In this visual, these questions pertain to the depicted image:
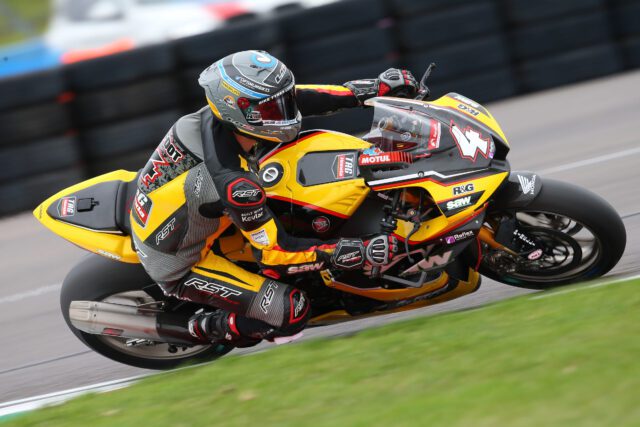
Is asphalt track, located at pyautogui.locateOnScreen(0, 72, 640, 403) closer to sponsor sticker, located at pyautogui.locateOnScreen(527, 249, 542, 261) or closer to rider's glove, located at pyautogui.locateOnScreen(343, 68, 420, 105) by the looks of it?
sponsor sticker, located at pyautogui.locateOnScreen(527, 249, 542, 261)

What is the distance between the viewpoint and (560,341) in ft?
14.0

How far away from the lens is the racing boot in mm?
5418

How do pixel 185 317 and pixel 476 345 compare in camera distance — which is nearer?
pixel 476 345

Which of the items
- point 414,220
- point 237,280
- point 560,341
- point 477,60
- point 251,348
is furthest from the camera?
point 477,60

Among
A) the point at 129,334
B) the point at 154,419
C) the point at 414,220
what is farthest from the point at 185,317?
the point at 414,220

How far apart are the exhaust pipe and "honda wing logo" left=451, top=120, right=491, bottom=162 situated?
1871 millimetres

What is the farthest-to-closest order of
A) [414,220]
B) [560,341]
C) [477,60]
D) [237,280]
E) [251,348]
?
[477,60]
[251,348]
[237,280]
[414,220]
[560,341]

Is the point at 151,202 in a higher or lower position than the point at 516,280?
higher

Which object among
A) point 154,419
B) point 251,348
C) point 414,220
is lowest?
point 251,348

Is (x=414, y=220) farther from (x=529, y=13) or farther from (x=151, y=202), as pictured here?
(x=529, y=13)

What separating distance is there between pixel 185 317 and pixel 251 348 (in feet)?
1.89

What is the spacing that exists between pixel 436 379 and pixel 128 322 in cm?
208

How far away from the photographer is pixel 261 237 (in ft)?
15.9

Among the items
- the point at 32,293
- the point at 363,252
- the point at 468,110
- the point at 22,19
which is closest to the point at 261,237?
the point at 363,252
